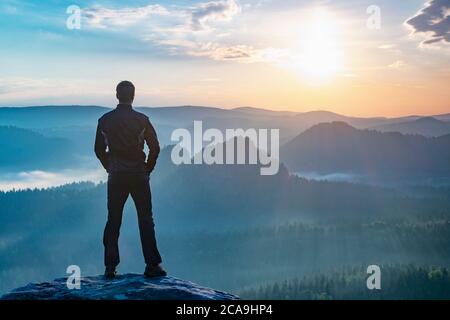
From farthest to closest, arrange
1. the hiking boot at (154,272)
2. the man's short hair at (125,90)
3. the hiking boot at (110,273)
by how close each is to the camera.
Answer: the hiking boot at (110,273)
the man's short hair at (125,90)
the hiking boot at (154,272)

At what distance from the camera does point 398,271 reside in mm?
165625

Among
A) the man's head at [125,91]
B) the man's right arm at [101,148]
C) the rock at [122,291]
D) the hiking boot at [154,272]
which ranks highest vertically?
the man's head at [125,91]

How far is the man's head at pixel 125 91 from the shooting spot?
13.6 meters

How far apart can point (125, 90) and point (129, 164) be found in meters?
1.87

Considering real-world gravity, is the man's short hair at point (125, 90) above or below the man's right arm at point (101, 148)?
above

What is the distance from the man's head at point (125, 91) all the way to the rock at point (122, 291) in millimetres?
4474

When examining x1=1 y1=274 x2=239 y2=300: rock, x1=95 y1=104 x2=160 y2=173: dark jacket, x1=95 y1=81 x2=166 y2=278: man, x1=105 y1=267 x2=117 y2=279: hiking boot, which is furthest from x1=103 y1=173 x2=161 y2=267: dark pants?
x1=1 y1=274 x2=239 y2=300: rock

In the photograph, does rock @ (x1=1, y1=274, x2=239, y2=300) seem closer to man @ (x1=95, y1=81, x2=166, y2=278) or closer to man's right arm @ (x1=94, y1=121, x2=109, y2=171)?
man @ (x1=95, y1=81, x2=166, y2=278)

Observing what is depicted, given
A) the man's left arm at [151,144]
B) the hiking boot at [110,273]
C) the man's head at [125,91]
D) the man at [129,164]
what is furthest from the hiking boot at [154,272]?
the man's head at [125,91]

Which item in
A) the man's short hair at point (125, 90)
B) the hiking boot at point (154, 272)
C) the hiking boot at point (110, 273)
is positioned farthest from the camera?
the hiking boot at point (110, 273)

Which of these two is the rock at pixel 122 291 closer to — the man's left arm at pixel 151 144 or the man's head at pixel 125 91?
the man's left arm at pixel 151 144

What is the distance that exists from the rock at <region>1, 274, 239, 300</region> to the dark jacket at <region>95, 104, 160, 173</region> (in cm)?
276
